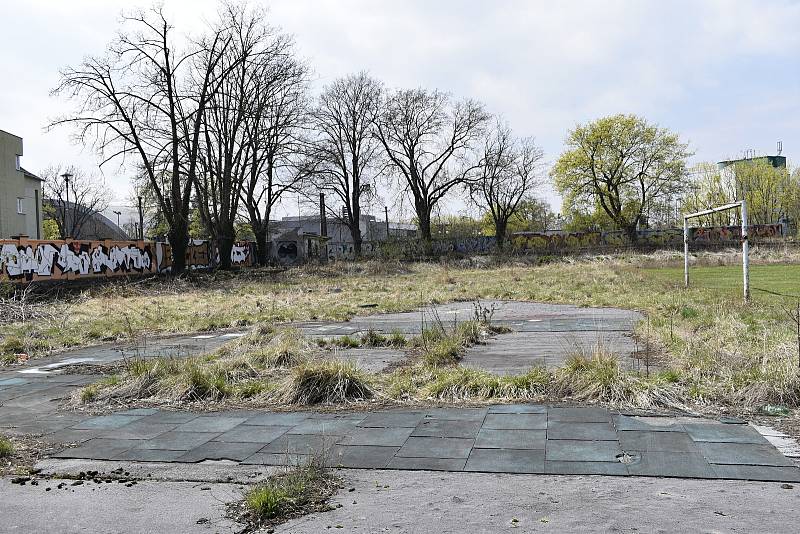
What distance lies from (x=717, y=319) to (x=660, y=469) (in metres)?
7.74

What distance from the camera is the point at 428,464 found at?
5293 millimetres

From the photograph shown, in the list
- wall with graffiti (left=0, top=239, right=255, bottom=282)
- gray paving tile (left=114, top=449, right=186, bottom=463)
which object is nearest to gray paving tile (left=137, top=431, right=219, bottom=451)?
gray paving tile (left=114, top=449, right=186, bottom=463)

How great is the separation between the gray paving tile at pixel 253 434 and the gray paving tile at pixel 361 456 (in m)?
0.78

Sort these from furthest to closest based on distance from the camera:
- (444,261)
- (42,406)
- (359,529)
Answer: (444,261) → (42,406) → (359,529)

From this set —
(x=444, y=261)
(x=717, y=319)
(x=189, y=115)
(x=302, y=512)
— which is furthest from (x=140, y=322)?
(x=444, y=261)

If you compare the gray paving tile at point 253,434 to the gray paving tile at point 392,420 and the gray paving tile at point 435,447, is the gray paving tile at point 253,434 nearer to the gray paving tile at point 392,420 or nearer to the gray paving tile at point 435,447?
the gray paving tile at point 392,420

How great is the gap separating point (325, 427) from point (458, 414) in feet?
4.21

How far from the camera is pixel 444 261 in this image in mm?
49625

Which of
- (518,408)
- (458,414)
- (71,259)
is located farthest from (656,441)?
(71,259)

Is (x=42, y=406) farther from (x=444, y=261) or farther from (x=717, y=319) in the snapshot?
(x=444, y=261)

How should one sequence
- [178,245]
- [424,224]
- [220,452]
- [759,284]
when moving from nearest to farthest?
[220,452] < [759,284] < [178,245] < [424,224]

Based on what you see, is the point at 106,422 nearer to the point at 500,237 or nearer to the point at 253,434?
the point at 253,434

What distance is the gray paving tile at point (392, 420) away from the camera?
21.3 ft

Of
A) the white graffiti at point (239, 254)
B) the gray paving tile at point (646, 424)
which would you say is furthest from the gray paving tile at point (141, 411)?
the white graffiti at point (239, 254)
